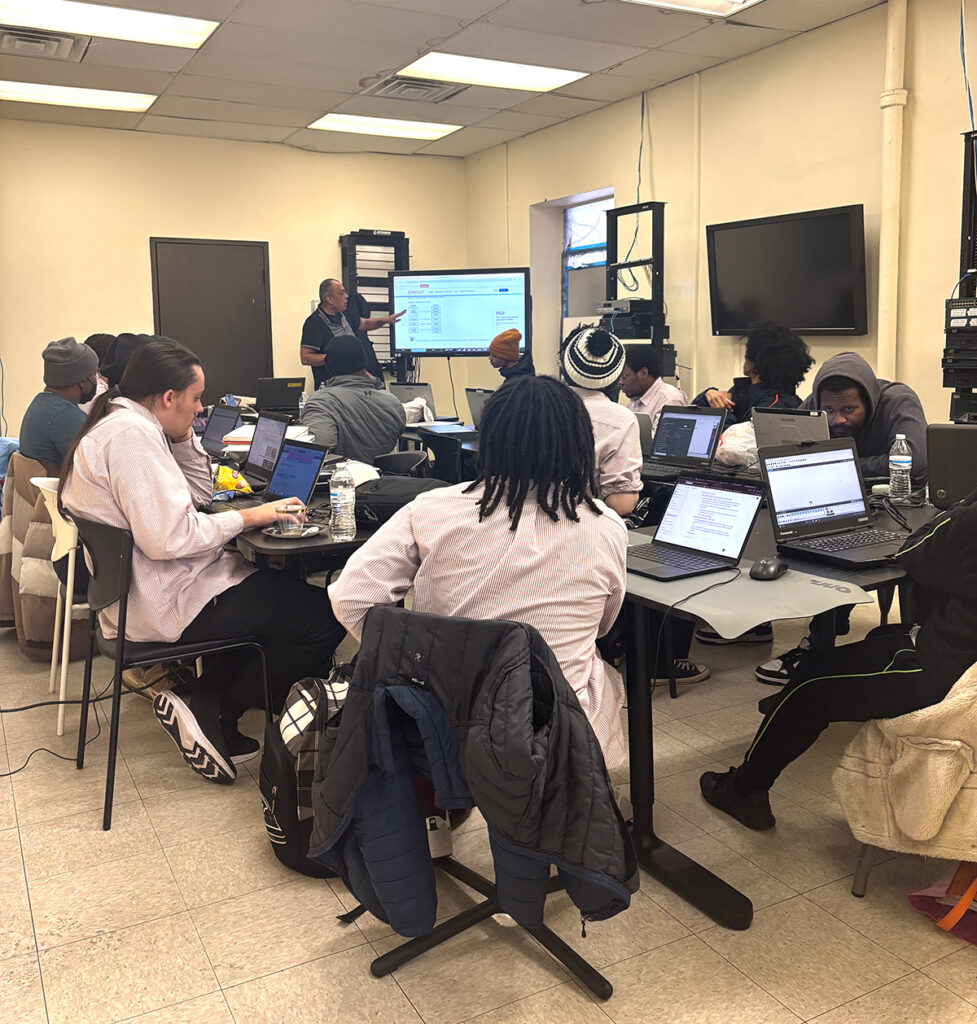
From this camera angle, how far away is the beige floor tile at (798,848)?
2.23 meters

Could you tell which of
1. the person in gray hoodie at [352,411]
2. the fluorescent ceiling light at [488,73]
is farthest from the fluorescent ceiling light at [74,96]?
A: the person in gray hoodie at [352,411]

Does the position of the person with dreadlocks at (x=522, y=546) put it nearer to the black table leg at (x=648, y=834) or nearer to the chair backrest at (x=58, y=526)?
the black table leg at (x=648, y=834)

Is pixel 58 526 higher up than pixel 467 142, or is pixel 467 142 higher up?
pixel 467 142

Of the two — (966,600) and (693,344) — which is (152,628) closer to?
(966,600)

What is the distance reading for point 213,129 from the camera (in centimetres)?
736

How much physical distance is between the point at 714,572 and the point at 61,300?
6.63 metres

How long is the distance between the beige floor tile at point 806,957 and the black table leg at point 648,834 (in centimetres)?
5

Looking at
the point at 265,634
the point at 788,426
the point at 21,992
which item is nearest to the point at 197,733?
the point at 265,634


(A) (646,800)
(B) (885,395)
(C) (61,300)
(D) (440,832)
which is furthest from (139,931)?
(C) (61,300)

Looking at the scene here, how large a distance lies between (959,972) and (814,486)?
4.10ft

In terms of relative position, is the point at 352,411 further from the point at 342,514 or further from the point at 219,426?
the point at 342,514

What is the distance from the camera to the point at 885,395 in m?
3.52

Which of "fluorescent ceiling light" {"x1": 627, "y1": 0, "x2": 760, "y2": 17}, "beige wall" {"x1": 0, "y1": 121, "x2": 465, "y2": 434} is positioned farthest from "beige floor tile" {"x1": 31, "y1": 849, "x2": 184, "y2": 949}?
"beige wall" {"x1": 0, "y1": 121, "x2": 465, "y2": 434}

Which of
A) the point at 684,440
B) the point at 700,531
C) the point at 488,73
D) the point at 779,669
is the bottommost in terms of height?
the point at 779,669
